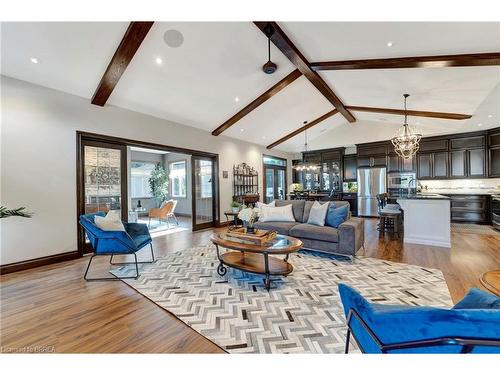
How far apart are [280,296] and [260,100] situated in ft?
14.7

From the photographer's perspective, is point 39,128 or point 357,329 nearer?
point 357,329

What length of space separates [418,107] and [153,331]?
278 inches

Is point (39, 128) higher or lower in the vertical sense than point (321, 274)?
higher

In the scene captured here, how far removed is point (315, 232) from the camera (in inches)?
151

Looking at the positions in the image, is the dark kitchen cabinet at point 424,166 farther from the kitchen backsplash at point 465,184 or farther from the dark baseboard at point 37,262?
the dark baseboard at point 37,262

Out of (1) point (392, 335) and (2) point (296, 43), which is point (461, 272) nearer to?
(1) point (392, 335)

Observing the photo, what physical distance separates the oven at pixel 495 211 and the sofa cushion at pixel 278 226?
5.35 metres

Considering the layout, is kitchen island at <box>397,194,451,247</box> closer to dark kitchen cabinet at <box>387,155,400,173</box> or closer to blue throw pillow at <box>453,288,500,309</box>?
dark kitchen cabinet at <box>387,155,400,173</box>

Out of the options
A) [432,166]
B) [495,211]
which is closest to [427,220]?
[495,211]

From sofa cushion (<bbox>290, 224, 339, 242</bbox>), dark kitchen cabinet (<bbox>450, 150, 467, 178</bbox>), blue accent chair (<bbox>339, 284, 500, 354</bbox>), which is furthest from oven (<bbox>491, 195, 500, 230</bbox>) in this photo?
blue accent chair (<bbox>339, 284, 500, 354</bbox>)

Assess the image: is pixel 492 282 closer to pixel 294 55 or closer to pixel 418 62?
pixel 418 62

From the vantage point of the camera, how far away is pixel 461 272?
3.11 m

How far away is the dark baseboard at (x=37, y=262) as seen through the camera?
3309mm
